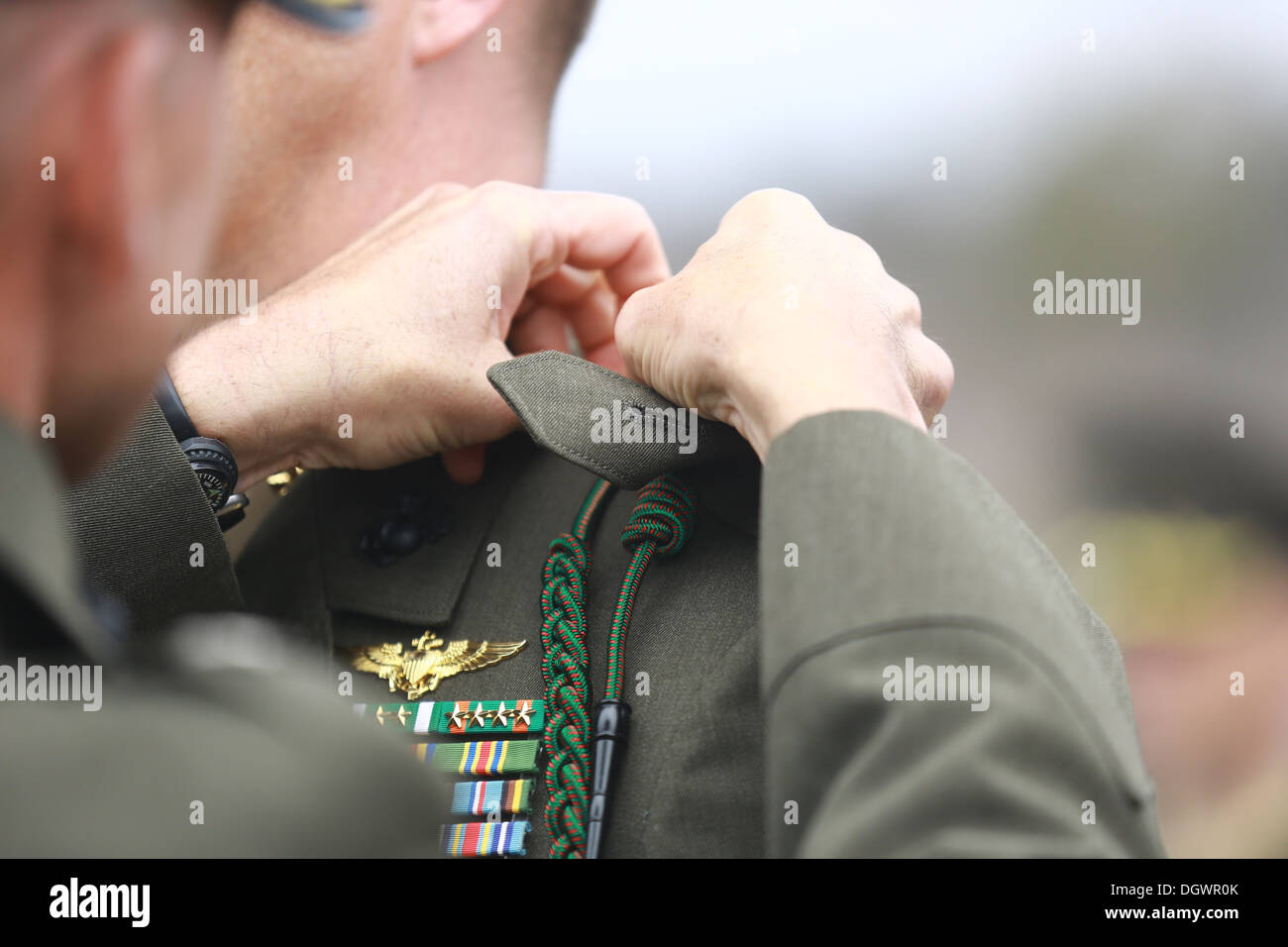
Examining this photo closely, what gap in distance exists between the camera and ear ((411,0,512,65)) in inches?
41.5

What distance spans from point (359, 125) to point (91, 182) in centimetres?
72

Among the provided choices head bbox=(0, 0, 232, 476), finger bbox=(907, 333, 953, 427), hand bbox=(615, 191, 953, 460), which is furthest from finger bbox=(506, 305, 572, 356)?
head bbox=(0, 0, 232, 476)

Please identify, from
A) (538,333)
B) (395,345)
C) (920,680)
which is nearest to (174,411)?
(395,345)

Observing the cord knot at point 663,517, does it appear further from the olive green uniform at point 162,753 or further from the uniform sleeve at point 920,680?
the olive green uniform at point 162,753

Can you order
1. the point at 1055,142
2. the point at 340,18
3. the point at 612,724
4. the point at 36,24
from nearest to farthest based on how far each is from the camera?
1. the point at 36,24
2. the point at 340,18
3. the point at 612,724
4. the point at 1055,142

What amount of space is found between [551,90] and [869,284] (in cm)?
60

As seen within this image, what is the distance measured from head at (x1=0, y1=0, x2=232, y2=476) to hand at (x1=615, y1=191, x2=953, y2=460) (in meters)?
0.35

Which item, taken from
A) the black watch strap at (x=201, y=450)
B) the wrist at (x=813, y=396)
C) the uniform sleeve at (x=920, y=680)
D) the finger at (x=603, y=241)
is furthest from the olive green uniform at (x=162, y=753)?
the finger at (x=603, y=241)

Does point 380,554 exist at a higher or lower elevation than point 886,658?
higher

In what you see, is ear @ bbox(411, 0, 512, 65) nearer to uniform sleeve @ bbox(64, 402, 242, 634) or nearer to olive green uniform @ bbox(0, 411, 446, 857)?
uniform sleeve @ bbox(64, 402, 242, 634)
